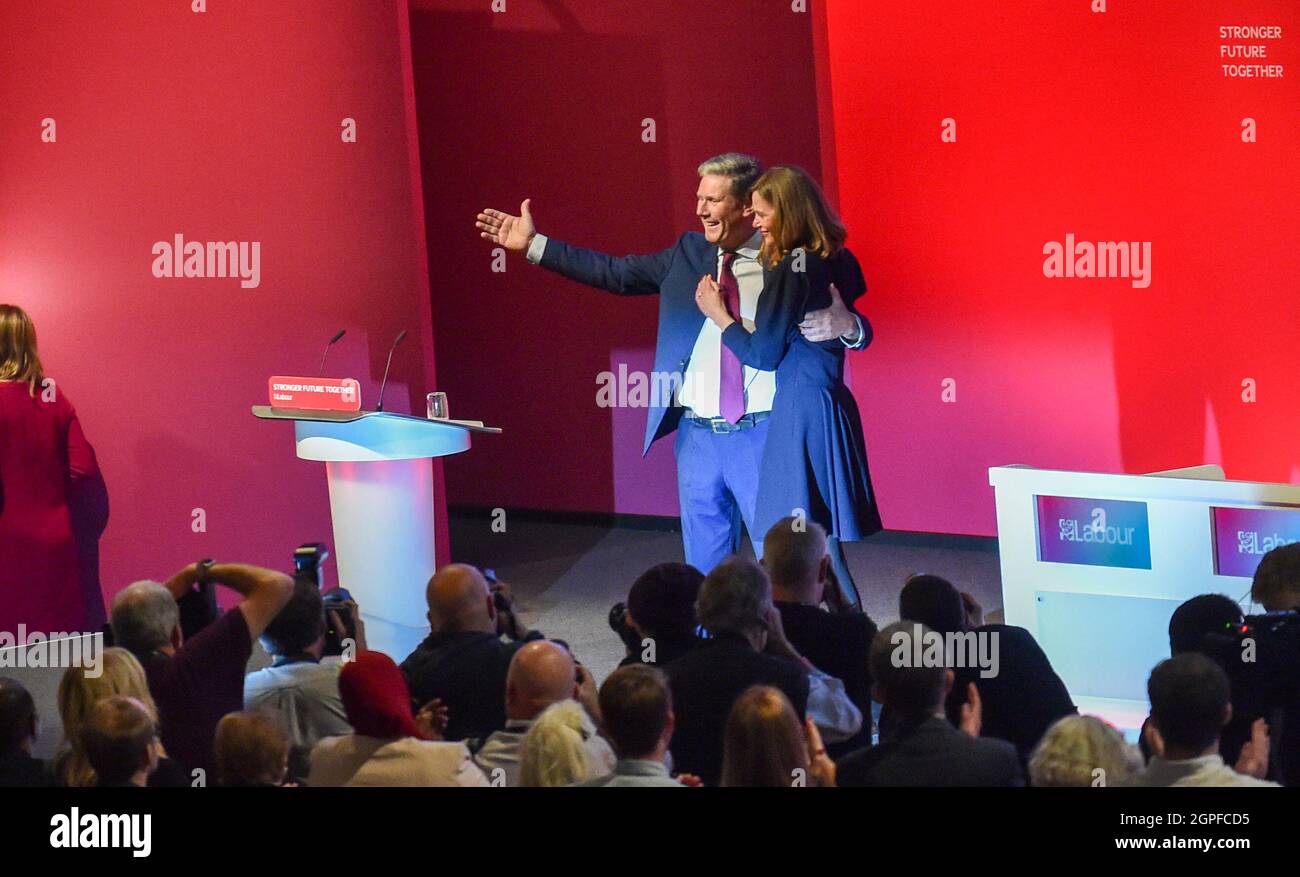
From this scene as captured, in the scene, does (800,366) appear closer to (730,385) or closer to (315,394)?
(730,385)

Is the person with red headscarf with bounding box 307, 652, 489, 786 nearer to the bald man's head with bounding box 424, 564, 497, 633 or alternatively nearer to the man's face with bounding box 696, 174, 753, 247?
the bald man's head with bounding box 424, 564, 497, 633

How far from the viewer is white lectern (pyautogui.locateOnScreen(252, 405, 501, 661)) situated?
484 centimetres

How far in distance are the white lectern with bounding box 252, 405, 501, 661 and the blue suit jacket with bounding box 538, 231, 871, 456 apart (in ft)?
2.00

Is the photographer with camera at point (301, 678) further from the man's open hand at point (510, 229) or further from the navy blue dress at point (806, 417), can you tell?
the man's open hand at point (510, 229)

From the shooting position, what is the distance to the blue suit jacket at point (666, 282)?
4.42 metres

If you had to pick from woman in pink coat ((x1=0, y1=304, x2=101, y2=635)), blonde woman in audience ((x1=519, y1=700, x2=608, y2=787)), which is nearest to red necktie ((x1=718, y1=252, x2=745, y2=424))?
blonde woman in audience ((x1=519, y1=700, x2=608, y2=787))

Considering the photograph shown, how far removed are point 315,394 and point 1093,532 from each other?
7.83 feet

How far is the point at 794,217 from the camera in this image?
13.6 ft

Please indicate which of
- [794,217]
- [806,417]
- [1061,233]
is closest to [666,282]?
[794,217]

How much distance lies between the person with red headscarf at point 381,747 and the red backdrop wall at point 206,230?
290cm

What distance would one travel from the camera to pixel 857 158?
6.96 m

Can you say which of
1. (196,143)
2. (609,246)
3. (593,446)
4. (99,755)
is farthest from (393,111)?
(99,755)

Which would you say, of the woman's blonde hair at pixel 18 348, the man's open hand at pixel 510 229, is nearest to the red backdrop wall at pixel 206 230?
the woman's blonde hair at pixel 18 348
